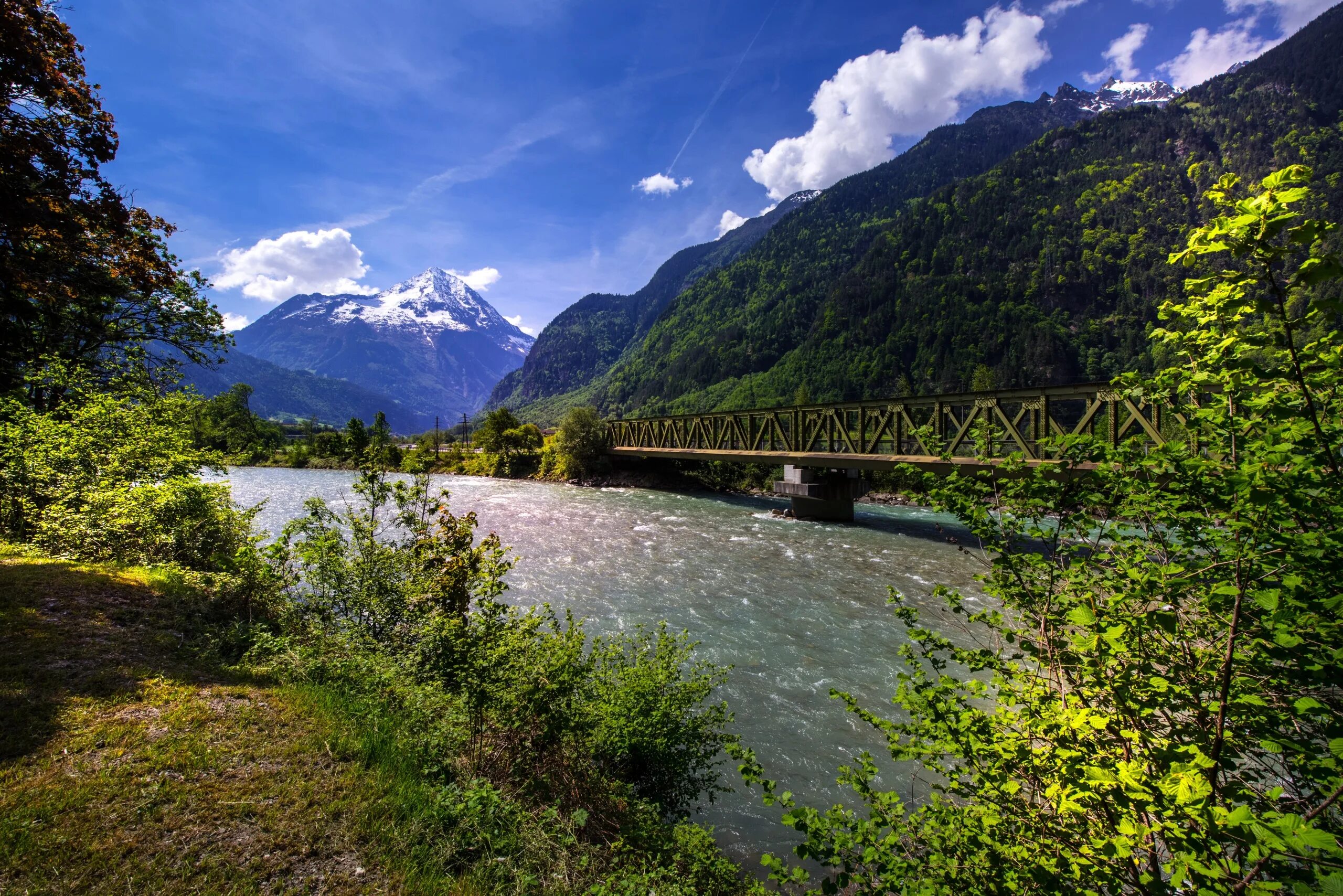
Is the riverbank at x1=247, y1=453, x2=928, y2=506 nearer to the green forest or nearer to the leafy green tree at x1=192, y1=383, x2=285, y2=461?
the leafy green tree at x1=192, y1=383, x2=285, y2=461

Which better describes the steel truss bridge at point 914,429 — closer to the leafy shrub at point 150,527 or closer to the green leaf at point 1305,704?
the green leaf at point 1305,704

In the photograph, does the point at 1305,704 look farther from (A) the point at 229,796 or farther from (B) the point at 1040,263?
(B) the point at 1040,263

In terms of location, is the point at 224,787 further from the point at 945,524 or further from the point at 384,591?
the point at 945,524

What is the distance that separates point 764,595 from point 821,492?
14.0 m

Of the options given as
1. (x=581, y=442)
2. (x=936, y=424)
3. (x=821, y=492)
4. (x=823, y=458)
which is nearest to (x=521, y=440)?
(x=581, y=442)

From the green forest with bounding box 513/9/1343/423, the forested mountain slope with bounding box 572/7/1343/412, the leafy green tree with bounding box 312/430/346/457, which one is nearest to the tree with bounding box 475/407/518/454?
the leafy green tree with bounding box 312/430/346/457

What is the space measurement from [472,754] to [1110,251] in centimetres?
16625

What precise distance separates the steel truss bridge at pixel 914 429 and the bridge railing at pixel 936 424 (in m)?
0.05

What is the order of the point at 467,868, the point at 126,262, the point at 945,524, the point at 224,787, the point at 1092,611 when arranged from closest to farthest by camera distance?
the point at 1092,611 → the point at 467,868 → the point at 224,787 → the point at 126,262 → the point at 945,524

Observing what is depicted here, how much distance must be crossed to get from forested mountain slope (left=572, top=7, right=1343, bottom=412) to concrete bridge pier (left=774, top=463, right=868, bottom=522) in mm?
95926

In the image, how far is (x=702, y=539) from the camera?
22125mm

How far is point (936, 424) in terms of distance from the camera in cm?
1970

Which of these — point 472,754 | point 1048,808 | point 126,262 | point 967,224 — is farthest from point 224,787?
point 967,224

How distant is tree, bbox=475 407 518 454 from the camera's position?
6056 cm
